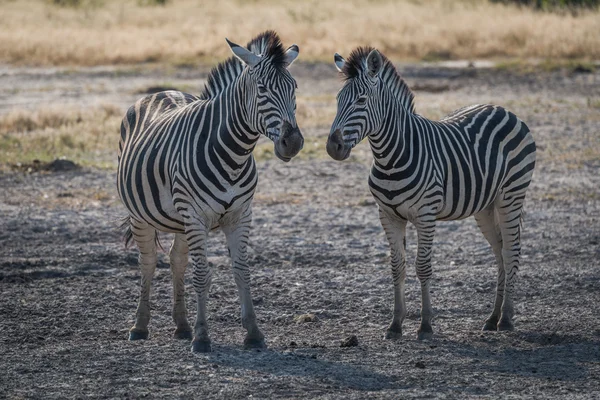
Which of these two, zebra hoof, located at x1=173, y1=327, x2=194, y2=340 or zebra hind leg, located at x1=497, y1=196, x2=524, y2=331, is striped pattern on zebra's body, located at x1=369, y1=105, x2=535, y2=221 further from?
zebra hoof, located at x1=173, y1=327, x2=194, y2=340

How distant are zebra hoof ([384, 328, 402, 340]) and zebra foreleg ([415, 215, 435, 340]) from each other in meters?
0.14

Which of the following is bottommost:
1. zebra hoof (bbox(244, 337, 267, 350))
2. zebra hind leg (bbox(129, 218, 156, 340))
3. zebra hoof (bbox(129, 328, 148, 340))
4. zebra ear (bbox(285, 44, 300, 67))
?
zebra hoof (bbox(129, 328, 148, 340))

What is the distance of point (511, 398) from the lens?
5.73m

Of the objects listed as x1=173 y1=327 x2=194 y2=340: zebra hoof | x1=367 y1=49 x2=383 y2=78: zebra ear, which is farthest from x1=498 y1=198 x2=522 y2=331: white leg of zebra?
x1=173 y1=327 x2=194 y2=340: zebra hoof

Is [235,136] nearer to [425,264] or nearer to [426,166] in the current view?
[426,166]

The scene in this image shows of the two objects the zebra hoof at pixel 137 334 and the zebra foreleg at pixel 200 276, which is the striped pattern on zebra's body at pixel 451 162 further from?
the zebra hoof at pixel 137 334

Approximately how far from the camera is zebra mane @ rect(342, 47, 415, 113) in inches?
286

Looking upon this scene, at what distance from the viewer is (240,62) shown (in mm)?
7391

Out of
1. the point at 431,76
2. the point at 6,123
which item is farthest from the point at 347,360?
the point at 431,76

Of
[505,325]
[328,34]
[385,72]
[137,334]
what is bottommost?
[137,334]

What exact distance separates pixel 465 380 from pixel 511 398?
0.42 meters

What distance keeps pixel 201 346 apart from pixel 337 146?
5.57ft

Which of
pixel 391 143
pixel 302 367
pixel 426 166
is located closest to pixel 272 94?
pixel 391 143

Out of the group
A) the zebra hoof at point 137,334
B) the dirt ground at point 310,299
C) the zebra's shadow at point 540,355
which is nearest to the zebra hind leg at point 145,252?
the zebra hoof at point 137,334
